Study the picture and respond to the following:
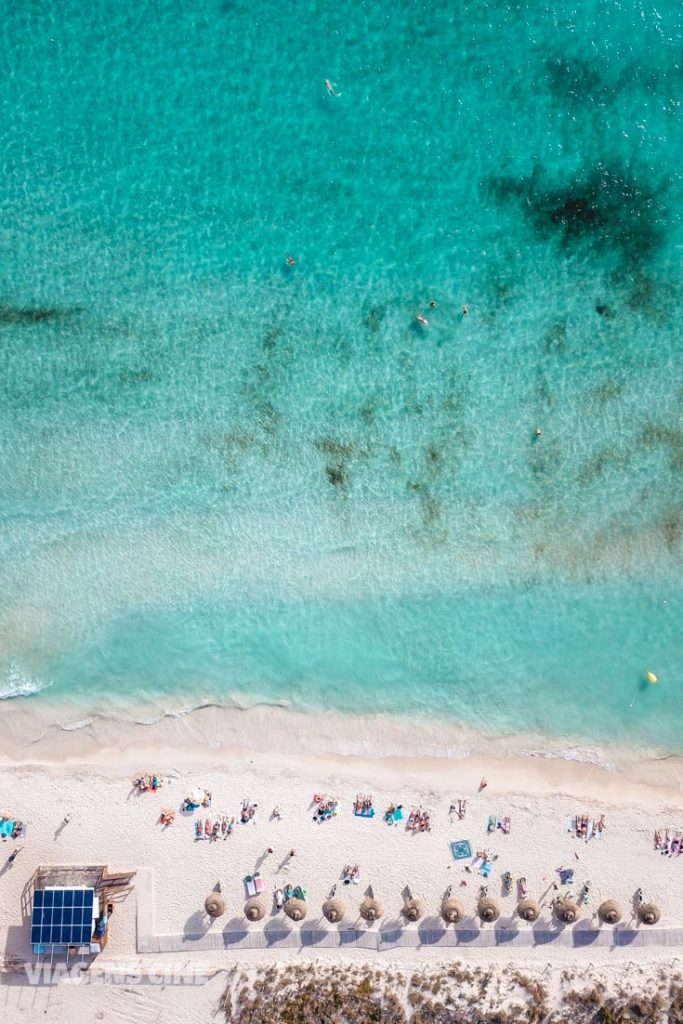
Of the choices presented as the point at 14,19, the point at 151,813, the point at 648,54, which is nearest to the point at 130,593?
the point at 151,813

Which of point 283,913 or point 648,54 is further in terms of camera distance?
point 648,54

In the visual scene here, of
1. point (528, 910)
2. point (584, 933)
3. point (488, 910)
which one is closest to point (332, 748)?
point (488, 910)

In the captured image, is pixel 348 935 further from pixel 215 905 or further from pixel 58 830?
pixel 58 830

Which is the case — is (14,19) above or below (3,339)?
above

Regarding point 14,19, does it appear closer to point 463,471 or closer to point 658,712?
point 463,471

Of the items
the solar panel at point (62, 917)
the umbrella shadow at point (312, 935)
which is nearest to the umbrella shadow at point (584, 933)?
the umbrella shadow at point (312, 935)
